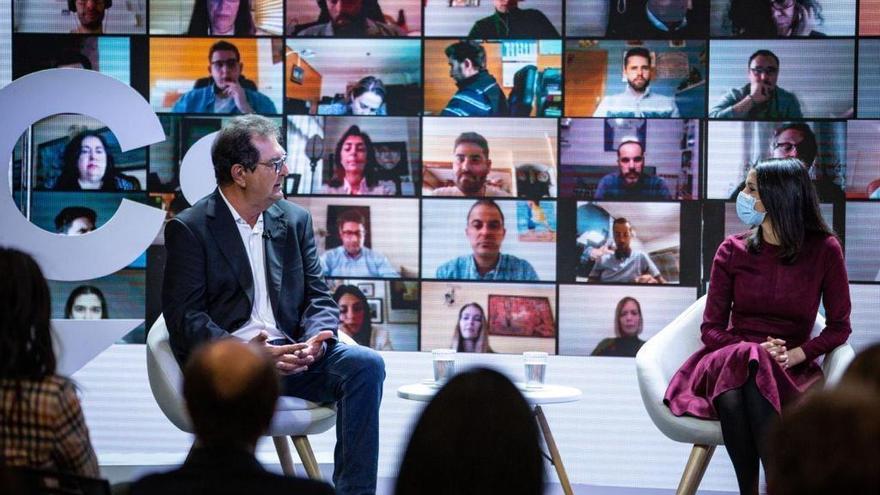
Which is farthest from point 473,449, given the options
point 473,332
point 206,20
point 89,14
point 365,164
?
point 89,14

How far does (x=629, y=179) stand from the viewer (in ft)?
16.8

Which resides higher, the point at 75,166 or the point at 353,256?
the point at 75,166

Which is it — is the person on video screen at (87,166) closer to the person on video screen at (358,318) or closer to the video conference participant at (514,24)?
the person on video screen at (358,318)

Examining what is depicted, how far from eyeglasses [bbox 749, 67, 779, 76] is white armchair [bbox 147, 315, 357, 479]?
2.45 m

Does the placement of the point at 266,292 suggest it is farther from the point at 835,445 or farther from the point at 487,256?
the point at 835,445

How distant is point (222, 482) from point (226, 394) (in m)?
0.16

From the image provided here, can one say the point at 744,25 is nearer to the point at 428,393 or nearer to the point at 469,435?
the point at 428,393

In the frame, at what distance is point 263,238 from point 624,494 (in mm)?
2032

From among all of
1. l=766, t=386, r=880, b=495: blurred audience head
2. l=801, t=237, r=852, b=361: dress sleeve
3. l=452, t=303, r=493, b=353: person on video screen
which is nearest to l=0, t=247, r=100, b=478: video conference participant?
l=766, t=386, r=880, b=495: blurred audience head

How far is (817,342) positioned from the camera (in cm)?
417

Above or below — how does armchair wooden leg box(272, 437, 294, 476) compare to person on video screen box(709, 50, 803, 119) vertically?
below

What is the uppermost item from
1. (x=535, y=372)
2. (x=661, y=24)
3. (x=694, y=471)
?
(x=661, y=24)

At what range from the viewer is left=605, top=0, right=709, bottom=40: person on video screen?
5098 mm

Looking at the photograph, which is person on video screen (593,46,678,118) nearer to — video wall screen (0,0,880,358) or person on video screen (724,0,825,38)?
video wall screen (0,0,880,358)
